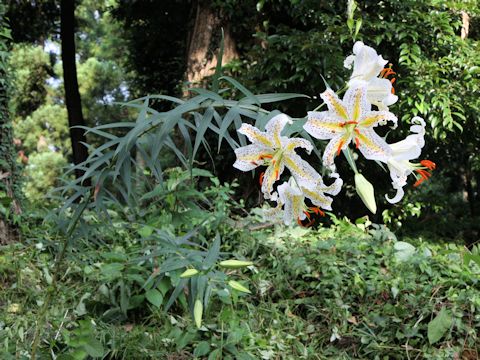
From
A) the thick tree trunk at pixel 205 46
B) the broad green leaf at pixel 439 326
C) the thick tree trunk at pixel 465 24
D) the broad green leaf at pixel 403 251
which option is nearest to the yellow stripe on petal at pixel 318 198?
the broad green leaf at pixel 439 326

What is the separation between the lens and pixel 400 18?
3990mm

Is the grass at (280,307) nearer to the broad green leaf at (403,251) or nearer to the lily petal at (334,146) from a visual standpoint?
the broad green leaf at (403,251)

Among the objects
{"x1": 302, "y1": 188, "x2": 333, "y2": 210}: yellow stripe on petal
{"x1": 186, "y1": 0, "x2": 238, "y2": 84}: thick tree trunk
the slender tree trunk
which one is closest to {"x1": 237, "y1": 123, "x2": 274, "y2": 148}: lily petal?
{"x1": 302, "y1": 188, "x2": 333, "y2": 210}: yellow stripe on petal

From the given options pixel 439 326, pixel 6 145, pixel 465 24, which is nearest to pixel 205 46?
pixel 6 145

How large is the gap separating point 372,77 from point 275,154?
0.62ft

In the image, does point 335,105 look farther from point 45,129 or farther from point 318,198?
point 45,129

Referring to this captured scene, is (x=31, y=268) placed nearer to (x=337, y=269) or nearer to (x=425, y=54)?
(x=337, y=269)

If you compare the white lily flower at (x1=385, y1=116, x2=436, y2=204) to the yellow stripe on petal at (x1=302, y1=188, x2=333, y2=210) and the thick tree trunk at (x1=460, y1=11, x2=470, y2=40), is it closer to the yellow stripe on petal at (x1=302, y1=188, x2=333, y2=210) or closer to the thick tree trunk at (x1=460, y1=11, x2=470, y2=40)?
the yellow stripe on petal at (x1=302, y1=188, x2=333, y2=210)

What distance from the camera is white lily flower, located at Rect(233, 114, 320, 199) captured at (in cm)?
80

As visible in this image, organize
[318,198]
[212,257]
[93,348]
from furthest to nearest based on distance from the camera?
[93,348]
[212,257]
[318,198]

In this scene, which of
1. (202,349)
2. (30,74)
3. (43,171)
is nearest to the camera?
(202,349)

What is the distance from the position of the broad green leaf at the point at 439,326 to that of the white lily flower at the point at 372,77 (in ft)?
4.28

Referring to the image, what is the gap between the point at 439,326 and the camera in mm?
1861

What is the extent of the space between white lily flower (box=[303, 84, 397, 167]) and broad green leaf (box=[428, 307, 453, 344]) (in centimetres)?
130
